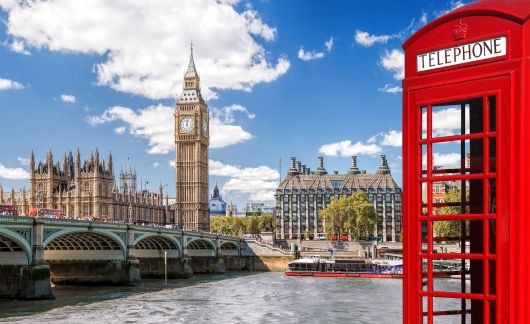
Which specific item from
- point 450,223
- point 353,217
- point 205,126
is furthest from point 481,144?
point 205,126

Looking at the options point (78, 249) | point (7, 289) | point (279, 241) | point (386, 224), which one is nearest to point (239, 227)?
point (386, 224)

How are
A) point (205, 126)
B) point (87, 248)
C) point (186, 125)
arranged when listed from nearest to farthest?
point (87, 248) → point (186, 125) → point (205, 126)

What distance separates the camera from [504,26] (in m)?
7.27

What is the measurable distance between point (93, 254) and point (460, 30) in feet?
190

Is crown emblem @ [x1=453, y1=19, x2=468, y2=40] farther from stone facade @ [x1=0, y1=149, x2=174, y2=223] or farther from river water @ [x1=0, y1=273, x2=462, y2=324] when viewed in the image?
stone facade @ [x1=0, y1=149, x2=174, y2=223]

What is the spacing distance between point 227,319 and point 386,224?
103901 millimetres

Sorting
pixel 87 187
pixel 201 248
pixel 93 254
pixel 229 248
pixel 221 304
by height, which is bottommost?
pixel 229 248

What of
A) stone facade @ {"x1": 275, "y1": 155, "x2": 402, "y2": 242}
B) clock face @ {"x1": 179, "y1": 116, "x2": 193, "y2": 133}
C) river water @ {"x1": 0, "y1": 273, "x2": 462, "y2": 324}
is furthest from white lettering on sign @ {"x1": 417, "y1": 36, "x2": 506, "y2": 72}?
stone facade @ {"x1": 275, "y1": 155, "x2": 402, "y2": 242}

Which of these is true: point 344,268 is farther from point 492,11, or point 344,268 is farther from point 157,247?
point 492,11

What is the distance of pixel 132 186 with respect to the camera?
142 meters

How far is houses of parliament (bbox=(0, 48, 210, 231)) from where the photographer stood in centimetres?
10812

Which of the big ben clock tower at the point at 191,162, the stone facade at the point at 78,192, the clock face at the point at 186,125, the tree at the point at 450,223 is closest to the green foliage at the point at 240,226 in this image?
the big ben clock tower at the point at 191,162

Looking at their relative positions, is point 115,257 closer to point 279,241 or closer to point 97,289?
point 97,289

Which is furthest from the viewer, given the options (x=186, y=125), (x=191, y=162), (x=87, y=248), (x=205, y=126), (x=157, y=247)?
(x=205, y=126)
